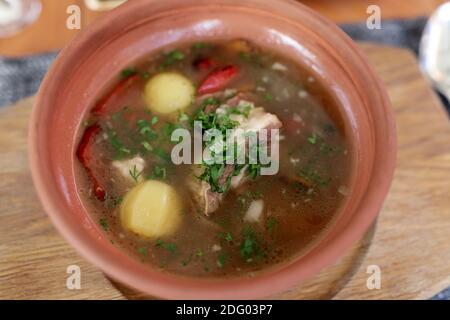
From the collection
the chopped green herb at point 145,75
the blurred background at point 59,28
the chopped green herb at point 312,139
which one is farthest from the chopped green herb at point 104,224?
the blurred background at point 59,28

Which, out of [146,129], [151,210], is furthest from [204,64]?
[151,210]

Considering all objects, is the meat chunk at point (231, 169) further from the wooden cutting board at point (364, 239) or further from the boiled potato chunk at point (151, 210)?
the wooden cutting board at point (364, 239)

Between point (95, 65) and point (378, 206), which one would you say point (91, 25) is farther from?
point (378, 206)

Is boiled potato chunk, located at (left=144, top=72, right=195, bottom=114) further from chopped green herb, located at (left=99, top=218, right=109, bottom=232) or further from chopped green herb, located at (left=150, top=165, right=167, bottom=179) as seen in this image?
chopped green herb, located at (left=99, top=218, right=109, bottom=232)
